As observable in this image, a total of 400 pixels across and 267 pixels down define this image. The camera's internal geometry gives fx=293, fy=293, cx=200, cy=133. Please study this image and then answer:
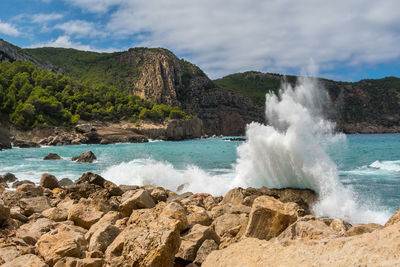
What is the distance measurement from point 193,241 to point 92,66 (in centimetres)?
14761

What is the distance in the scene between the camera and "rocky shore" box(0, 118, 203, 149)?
174ft

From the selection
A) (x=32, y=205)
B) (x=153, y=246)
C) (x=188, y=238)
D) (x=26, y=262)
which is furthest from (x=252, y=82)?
(x=153, y=246)

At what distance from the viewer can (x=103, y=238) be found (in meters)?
4.54

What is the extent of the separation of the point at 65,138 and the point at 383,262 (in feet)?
201

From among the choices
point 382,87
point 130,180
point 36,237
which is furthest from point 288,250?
point 382,87

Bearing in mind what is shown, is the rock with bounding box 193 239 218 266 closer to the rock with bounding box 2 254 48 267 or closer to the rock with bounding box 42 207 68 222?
the rock with bounding box 2 254 48 267

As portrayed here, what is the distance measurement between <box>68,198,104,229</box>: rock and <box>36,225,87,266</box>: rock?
1454 mm

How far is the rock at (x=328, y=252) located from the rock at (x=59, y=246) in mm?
2227

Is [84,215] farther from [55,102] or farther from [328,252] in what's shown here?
[55,102]

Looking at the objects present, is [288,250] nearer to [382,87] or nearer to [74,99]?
[74,99]

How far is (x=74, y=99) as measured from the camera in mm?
74688

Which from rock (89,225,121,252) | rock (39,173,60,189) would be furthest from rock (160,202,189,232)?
rock (39,173,60,189)

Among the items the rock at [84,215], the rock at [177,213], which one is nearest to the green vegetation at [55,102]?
the rock at [84,215]

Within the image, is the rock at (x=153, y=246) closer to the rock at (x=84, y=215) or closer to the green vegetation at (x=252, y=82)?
the rock at (x=84, y=215)
